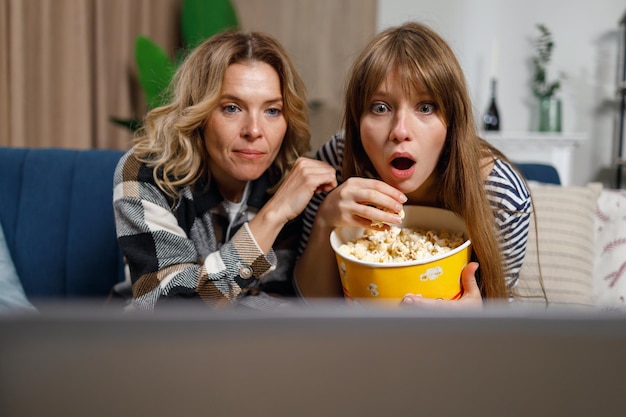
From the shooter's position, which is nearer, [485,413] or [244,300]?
[485,413]

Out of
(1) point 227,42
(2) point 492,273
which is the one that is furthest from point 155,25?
(2) point 492,273

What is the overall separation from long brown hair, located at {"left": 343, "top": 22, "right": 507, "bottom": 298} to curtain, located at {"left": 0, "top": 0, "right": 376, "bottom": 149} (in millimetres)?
1126

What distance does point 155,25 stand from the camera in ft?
11.4

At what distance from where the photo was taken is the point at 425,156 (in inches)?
41.8

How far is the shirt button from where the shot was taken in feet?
3.76

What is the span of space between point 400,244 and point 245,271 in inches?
13.0

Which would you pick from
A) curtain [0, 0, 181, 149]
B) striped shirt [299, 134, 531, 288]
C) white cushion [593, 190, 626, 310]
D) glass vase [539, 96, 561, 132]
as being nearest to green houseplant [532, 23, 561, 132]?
glass vase [539, 96, 561, 132]

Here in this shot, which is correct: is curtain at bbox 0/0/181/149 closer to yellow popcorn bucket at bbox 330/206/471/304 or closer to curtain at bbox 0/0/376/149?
curtain at bbox 0/0/376/149

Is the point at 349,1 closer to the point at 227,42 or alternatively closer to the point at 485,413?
the point at 227,42

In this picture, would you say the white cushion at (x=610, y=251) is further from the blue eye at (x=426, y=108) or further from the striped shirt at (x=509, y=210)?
the blue eye at (x=426, y=108)

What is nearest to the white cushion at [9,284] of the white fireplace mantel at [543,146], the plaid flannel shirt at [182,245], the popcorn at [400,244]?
the plaid flannel shirt at [182,245]

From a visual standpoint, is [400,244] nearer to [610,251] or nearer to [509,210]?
[509,210]

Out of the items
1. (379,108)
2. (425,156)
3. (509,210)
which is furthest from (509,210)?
(379,108)

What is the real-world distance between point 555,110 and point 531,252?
2.42 m
